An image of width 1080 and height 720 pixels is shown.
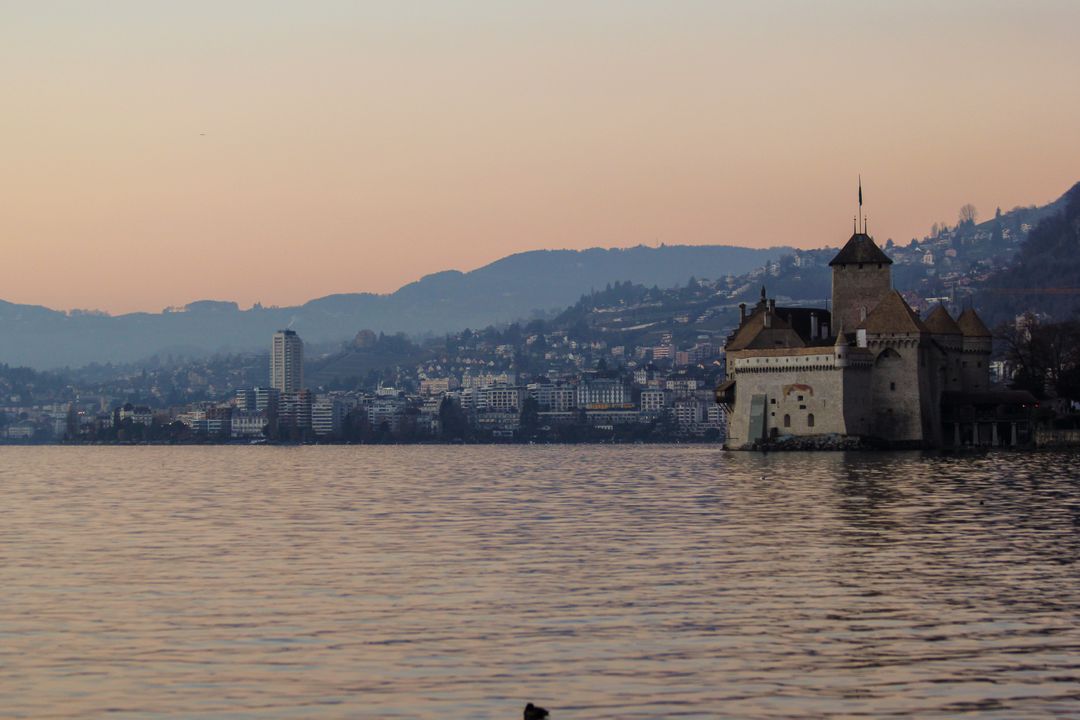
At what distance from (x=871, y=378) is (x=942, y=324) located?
25.5ft

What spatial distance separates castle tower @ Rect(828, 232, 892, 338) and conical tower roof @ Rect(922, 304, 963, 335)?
121 inches

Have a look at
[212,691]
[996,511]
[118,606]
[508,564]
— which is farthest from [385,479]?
[212,691]

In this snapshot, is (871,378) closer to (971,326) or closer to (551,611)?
(971,326)

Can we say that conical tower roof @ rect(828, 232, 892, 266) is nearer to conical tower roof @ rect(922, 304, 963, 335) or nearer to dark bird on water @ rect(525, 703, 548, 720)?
conical tower roof @ rect(922, 304, 963, 335)

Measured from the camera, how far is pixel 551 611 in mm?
26141

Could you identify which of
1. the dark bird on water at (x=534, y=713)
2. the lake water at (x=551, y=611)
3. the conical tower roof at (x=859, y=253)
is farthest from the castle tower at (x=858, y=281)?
the dark bird on water at (x=534, y=713)

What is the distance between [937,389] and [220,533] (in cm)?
6846

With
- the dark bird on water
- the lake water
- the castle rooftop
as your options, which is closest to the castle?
the castle rooftop

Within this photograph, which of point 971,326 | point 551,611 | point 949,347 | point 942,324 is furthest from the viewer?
point 971,326

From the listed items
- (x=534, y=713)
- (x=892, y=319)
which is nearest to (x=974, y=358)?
(x=892, y=319)

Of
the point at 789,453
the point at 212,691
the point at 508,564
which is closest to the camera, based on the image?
the point at 212,691

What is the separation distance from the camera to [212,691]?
66.6ft

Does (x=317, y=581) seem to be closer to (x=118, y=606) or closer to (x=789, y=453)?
(x=118, y=606)

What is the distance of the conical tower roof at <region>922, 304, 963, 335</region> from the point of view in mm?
105512
